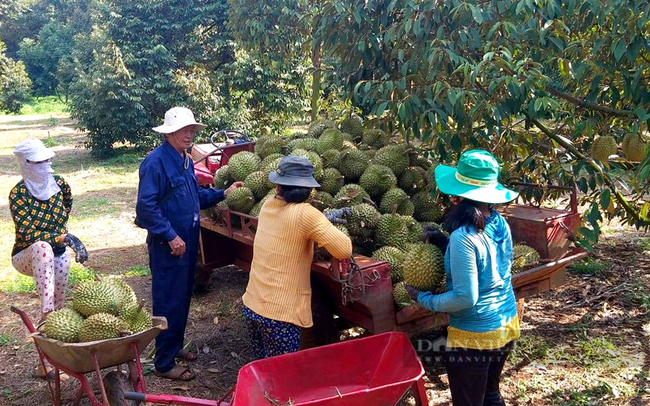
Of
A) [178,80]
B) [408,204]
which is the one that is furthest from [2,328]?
[178,80]

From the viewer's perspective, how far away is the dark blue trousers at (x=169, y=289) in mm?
4273

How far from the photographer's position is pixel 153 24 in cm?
1648

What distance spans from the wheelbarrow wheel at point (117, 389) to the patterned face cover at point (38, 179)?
5.10ft

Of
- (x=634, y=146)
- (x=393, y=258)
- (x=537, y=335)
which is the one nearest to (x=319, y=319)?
(x=393, y=258)

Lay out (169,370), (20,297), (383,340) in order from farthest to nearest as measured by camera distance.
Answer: (20,297) → (169,370) → (383,340)

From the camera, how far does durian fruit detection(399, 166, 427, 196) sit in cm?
482

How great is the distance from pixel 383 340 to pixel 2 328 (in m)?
4.09

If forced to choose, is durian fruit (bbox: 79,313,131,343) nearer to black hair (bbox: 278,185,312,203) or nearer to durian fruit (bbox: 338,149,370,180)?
black hair (bbox: 278,185,312,203)

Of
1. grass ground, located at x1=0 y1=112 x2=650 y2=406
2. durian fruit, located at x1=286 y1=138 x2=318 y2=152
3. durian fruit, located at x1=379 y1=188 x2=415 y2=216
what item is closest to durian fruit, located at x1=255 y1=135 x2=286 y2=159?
durian fruit, located at x1=286 y1=138 x2=318 y2=152

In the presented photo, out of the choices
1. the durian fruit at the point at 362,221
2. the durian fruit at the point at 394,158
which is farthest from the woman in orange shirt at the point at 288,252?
the durian fruit at the point at 394,158

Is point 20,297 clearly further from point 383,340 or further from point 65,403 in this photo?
point 383,340

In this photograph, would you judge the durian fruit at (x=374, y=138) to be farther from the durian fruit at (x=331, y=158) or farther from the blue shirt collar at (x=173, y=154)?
the blue shirt collar at (x=173, y=154)

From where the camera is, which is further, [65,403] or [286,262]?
[65,403]

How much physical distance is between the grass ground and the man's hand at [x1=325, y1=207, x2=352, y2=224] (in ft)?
4.52
